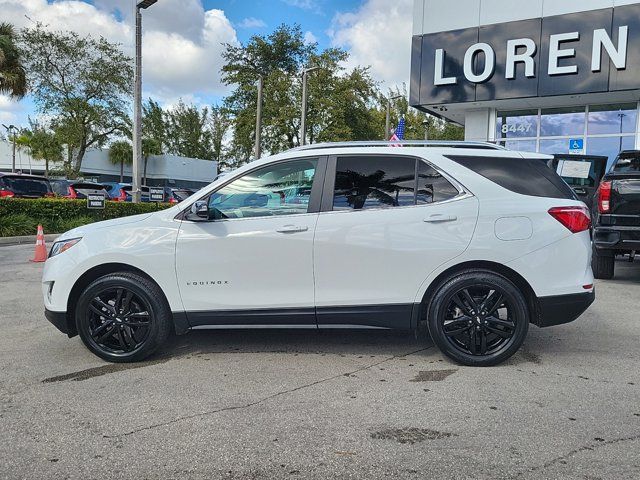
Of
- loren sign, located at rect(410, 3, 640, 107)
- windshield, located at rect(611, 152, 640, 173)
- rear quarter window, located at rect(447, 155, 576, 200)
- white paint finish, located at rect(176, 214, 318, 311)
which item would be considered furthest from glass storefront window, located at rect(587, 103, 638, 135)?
white paint finish, located at rect(176, 214, 318, 311)

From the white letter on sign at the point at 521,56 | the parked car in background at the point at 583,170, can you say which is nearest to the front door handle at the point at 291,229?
the parked car in background at the point at 583,170

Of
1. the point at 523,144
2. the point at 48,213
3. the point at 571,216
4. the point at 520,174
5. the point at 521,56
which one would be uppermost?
the point at 521,56

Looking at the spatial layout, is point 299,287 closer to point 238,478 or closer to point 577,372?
point 238,478

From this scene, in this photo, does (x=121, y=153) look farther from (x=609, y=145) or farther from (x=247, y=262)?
(x=247, y=262)

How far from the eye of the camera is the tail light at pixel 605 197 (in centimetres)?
705

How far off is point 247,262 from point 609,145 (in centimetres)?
1661

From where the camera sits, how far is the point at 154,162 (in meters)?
51.9

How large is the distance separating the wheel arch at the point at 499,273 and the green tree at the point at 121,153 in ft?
150

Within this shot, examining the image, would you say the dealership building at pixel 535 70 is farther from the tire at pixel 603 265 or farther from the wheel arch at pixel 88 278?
the wheel arch at pixel 88 278

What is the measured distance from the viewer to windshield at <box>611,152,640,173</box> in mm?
7352

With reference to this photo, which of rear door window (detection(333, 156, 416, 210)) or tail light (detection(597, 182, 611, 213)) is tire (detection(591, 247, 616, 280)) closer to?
tail light (detection(597, 182, 611, 213))

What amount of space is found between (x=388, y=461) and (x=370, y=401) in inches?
31.1

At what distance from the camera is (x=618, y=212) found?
6.98m

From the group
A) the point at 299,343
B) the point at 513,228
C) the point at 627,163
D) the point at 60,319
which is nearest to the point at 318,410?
the point at 299,343
